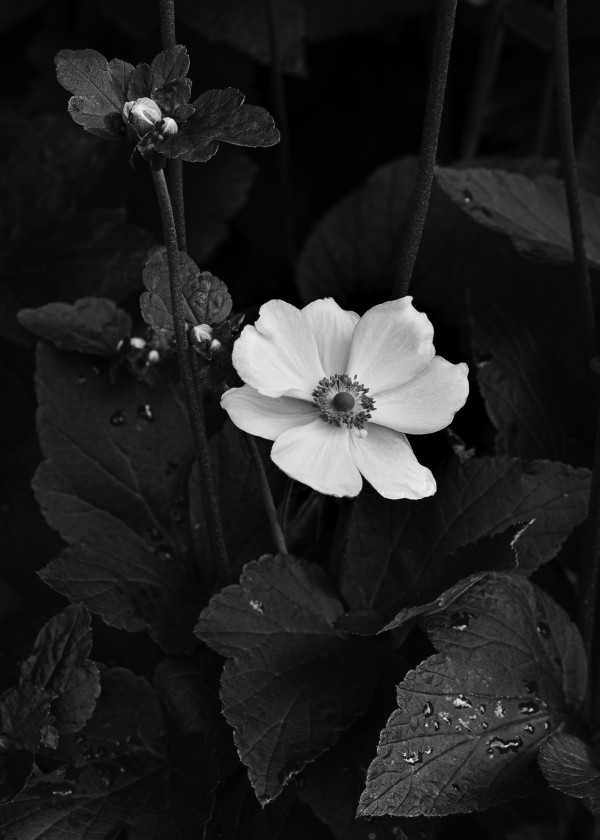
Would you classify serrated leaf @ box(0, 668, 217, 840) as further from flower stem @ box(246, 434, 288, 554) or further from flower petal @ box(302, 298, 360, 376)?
flower petal @ box(302, 298, 360, 376)

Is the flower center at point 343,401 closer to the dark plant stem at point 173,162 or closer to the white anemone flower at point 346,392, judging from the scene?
the white anemone flower at point 346,392

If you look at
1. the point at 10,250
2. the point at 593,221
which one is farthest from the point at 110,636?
the point at 593,221

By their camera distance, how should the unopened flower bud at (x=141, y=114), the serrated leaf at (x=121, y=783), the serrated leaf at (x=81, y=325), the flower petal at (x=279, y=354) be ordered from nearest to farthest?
the unopened flower bud at (x=141, y=114) → the flower petal at (x=279, y=354) → the serrated leaf at (x=121, y=783) → the serrated leaf at (x=81, y=325)

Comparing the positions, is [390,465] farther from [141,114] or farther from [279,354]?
[141,114]

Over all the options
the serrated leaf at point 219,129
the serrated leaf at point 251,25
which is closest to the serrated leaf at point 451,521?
the serrated leaf at point 219,129

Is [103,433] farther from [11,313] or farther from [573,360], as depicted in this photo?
[573,360]

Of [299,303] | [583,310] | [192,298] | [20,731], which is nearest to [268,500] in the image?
[192,298]

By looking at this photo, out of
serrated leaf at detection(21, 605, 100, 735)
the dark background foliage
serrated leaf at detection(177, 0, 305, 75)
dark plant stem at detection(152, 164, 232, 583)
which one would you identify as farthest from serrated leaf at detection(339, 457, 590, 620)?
serrated leaf at detection(177, 0, 305, 75)
